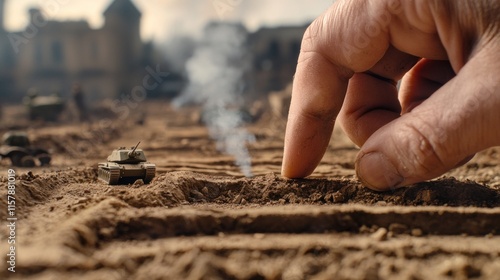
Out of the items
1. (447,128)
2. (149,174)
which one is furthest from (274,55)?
(447,128)

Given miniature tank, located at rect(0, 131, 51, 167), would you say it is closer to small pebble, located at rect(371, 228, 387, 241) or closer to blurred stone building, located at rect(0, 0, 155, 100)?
small pebble, located at rect(371, 228, 387, 241)

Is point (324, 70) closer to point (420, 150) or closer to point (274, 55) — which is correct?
point (420, 150)

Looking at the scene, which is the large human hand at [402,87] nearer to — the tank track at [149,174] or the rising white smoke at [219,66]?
the tank track at [149,174]

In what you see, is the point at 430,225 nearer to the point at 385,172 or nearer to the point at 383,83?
the point at 385,172

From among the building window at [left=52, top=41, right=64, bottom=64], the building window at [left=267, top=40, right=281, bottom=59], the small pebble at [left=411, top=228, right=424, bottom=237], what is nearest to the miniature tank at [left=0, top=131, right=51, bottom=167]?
the small pebble at [left=411, top=228, right=424, bottom=237]

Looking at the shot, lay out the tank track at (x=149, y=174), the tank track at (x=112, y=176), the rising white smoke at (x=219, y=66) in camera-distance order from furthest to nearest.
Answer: the rising white smoke at (x=219, y=66) < the tank track at (x=149, y=174) < the tank track at (x=112, y=176)

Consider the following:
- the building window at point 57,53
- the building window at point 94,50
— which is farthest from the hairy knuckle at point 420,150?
the building window at point 57,53

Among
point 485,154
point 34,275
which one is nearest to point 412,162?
point 34,275
